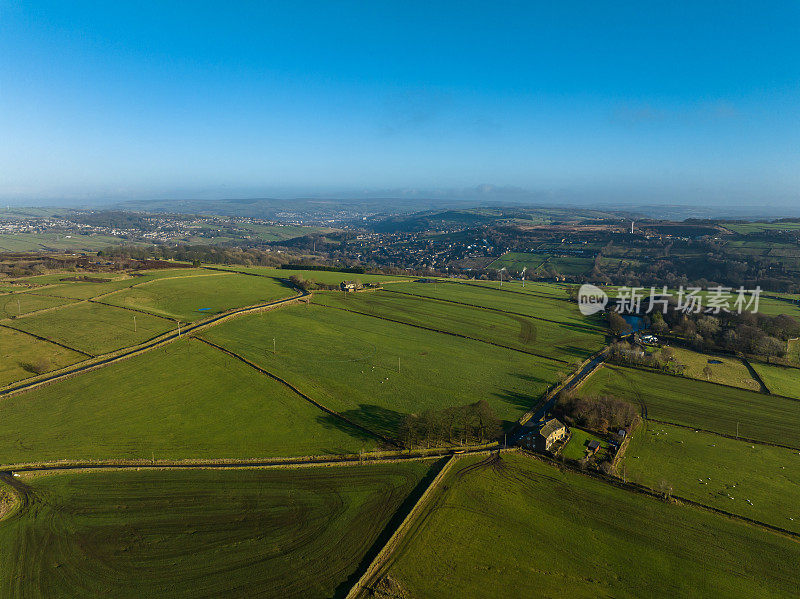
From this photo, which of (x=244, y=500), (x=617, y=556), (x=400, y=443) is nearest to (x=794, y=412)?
(x=617, y=556)

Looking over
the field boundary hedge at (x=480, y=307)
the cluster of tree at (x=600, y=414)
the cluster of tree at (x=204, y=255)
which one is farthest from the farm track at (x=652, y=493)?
the cluster of tree at (x=204, y=255)

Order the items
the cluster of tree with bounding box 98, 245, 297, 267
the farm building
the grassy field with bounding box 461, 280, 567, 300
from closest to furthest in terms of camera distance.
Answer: the farm building → the grassy field with bounding box 461, 280, 567, 300 → the cluster of tree with bounding box 98, 245, 297, 267

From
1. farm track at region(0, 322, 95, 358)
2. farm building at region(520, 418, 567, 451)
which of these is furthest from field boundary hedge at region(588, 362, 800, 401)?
farm track at region(0, 322, 95, 358)

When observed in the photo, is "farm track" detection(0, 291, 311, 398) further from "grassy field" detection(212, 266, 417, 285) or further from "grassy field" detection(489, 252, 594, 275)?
"grassy field" detection(489, 252, 594, 275)

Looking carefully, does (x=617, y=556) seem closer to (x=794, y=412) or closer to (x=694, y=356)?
(x=794, y=412)

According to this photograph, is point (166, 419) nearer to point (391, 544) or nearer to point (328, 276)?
point (391, 544)

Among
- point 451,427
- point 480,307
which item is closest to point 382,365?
point 451,427
